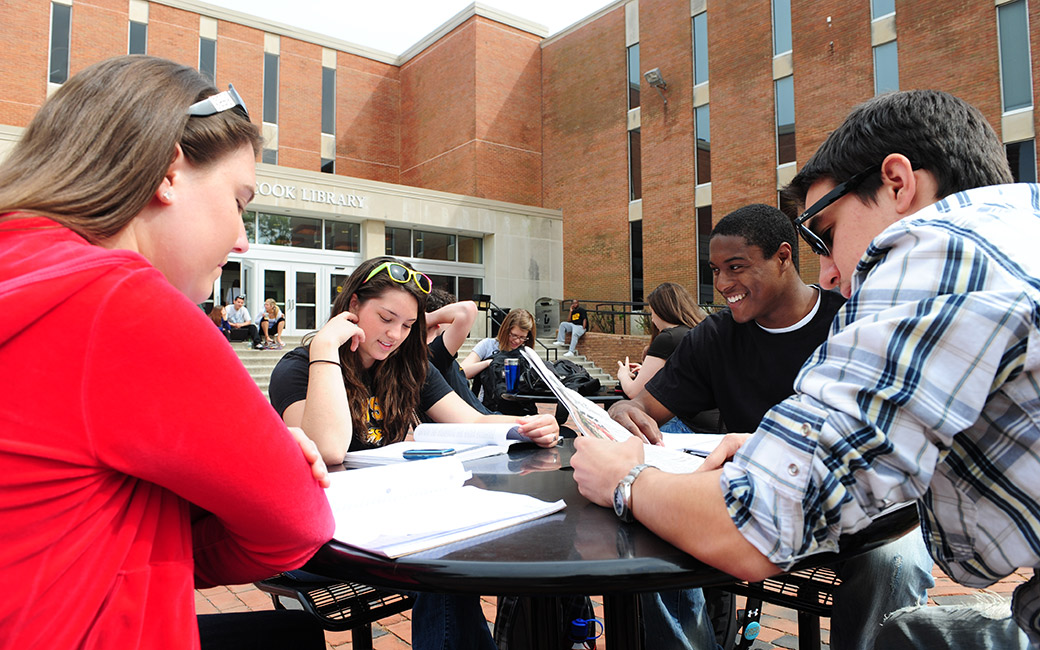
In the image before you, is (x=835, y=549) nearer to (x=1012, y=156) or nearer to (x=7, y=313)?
(x=7, y=313)

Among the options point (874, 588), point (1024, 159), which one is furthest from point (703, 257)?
point (874, 588)

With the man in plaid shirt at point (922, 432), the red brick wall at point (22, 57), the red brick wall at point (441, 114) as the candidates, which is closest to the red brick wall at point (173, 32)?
the red brick wall at point (22, 57)

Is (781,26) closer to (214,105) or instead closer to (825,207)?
(825,207)

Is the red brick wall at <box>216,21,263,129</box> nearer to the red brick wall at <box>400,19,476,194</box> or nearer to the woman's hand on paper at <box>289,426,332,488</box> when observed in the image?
the red brick wall at <box>400,19,476,194</box>

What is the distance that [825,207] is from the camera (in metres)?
1.47

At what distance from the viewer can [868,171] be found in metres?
1.39

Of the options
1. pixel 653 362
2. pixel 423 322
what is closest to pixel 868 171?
pixel 423 322

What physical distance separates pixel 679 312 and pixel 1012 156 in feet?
50.2

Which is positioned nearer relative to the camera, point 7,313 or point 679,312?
point 7,313

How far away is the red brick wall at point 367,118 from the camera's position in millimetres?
27125

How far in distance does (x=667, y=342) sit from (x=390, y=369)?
2.55 metres

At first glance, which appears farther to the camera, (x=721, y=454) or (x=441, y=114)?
(x=441, y=114)

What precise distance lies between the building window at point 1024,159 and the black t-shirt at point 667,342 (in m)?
15.3

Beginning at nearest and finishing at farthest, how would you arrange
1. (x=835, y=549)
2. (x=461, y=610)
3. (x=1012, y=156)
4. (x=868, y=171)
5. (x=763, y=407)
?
(x=835, y=549) < (x=868, y=171) < (x=461, y=610) < (x=763, y=407) < (x=1012, y=156)
